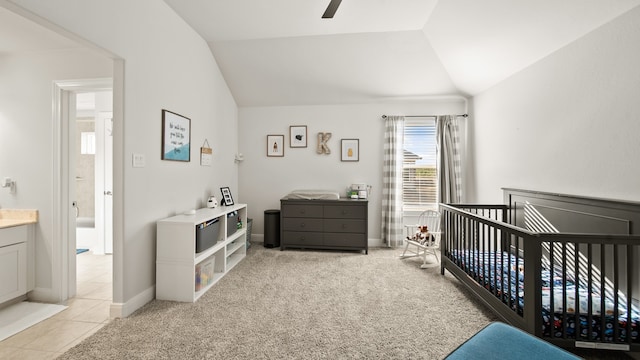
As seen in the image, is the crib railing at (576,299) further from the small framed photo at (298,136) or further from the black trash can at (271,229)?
the small framed photo at (298,136)

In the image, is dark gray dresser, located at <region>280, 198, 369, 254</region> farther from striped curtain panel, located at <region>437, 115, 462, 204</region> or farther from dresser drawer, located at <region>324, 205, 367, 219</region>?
striped curtain panel, located at <region>437, 115, 462, 204</region>

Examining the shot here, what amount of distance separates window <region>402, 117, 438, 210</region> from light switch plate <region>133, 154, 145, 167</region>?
11.3ft

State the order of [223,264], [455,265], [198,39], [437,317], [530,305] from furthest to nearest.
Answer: [198,39]
[223,264]
[455,265]
[437,317]
[530,305]

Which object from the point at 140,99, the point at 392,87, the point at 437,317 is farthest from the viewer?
the point at 392,87

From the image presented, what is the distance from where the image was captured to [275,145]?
179 inches

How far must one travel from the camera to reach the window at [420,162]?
169 inches

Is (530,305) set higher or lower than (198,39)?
lower

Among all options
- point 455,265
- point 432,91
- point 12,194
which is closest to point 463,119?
point 432,91

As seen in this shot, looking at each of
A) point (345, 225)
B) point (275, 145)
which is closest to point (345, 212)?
point (345, 225)

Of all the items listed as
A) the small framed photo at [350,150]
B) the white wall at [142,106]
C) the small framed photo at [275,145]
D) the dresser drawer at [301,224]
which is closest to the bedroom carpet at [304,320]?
the white wall at [142,106]

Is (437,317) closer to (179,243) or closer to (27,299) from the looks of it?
(179,243)

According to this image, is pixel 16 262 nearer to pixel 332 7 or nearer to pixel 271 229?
pixel 271 229

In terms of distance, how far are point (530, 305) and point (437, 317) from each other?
27.2 inches

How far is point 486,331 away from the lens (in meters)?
1.04
